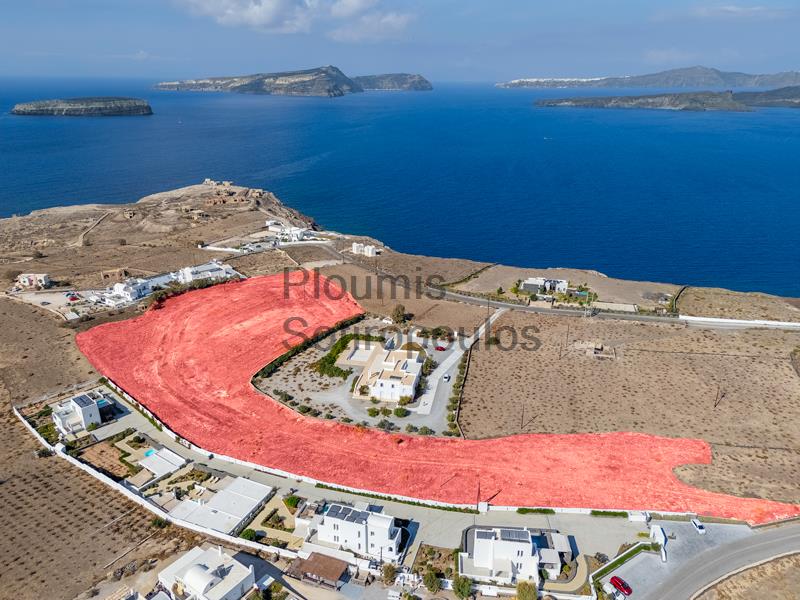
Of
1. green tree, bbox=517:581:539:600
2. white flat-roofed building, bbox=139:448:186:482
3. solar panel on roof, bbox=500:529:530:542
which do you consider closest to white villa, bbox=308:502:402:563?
solar panel on roof, bbox=500:529:530:542

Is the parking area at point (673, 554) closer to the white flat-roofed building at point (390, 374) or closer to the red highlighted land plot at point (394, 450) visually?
the red highlighted land plot at point (394, 450)

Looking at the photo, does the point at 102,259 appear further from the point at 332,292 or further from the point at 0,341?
the point at 332,292

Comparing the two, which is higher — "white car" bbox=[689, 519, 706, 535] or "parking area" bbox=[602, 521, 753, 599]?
"white car" bbox=[689, 519, 706, 535]

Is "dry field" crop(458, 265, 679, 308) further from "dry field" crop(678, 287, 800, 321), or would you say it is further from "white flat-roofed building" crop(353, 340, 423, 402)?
"white flat-roofed building" crop(353, 340, 423, 402)

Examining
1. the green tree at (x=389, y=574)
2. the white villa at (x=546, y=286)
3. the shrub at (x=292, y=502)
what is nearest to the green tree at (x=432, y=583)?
the green tree at (x=389, y=574)

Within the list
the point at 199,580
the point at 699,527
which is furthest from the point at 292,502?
the point at 699,527

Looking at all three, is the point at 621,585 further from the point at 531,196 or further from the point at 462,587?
the point at 531,196

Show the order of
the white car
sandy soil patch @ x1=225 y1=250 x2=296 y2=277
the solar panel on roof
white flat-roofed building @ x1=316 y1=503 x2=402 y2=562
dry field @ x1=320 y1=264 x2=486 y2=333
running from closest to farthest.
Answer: the solar panel on roof, white flat-roofed building @ x1=316 y1=503 x2=402 y2=562, the white car, dry field @ x1=320 y1=264 x2=486 y2=333, sandy soil patch @ x1=225 y1=250 x2=296 y2=277
